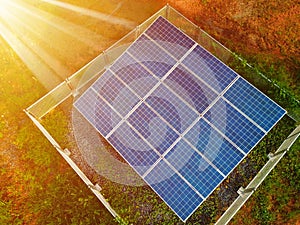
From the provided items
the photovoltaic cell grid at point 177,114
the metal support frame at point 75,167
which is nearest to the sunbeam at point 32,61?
the metal support frame at point 75,167

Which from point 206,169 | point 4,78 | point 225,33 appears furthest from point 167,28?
point 4,78

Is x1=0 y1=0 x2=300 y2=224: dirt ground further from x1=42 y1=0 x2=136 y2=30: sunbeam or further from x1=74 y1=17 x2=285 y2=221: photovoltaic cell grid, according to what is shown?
x1=74 y1=17 x2=285 y2=221: photovoltaic cell grid

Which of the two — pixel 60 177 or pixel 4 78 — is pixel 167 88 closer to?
pixel 60 177

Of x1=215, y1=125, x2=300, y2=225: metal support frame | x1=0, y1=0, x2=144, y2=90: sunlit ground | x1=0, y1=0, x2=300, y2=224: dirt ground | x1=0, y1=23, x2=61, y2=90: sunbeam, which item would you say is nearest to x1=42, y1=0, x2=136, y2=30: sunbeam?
x1=0, y1=0, x2=144, y2=90: sunlit ground

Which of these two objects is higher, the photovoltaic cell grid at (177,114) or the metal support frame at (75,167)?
the photovoltaic cell grid at (177,114)

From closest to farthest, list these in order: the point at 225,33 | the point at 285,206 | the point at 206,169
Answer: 1. the point at 206,169
2. the point at 285,206
3. the point at 225,33

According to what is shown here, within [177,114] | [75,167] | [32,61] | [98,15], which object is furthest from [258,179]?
[32,61]

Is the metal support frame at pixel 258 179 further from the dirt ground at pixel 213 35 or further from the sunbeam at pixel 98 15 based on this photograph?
the sunbeam at pixel 98 15
